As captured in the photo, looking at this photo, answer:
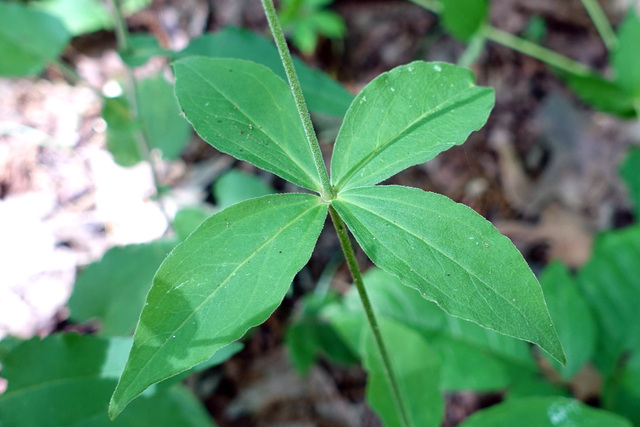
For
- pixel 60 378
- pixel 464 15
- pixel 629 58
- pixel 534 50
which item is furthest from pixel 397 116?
pixel 534 50

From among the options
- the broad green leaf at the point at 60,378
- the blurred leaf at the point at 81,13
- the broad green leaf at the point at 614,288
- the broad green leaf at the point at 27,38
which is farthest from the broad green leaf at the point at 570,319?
the blurred leaf at the point at 81,13

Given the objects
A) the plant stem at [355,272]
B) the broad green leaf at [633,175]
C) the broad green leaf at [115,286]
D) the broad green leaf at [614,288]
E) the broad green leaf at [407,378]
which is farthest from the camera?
the broad green leaf at [633,175]

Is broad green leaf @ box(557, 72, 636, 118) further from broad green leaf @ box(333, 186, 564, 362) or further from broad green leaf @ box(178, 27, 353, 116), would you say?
broad green leaf @ box(333, 186, 564, 362)

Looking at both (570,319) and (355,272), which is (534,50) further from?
(355,272)

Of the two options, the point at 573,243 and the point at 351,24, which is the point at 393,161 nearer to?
the point at 573,243

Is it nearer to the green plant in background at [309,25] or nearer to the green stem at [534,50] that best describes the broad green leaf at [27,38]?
the green plant in background at [309,25]
